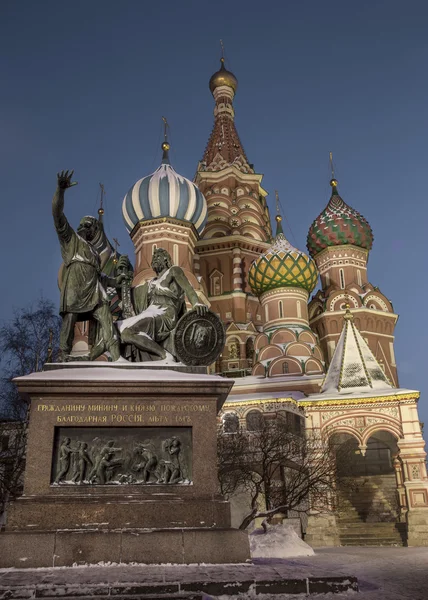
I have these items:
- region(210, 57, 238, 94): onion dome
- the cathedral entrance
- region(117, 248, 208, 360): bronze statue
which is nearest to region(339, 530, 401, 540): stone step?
the cathedral entrance

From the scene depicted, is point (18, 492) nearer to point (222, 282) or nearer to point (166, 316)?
point (166, 316)

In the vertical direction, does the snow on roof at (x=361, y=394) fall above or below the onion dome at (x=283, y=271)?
below

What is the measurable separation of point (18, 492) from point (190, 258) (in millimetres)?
20784

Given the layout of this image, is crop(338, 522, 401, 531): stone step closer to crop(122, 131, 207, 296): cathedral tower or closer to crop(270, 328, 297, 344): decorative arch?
crop(270, 328, 297, 344): decorative arch

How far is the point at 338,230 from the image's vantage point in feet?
123

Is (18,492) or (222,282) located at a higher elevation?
(222,282)

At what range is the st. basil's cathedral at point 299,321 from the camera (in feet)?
67.0

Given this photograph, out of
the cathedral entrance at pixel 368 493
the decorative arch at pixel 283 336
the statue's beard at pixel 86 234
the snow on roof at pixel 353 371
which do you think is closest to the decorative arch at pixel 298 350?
the decorative arch at pixel 283 336

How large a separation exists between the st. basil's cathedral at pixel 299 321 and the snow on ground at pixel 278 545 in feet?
14.5

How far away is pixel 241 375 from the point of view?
31500mm

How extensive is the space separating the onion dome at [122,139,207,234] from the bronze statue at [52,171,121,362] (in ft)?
84.7

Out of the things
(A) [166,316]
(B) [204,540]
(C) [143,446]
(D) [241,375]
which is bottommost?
(B) [204,540]

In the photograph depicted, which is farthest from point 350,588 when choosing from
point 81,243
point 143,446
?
point 81,243

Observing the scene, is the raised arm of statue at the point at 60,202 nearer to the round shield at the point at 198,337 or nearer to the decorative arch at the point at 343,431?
the round shield at the point at 198,337
